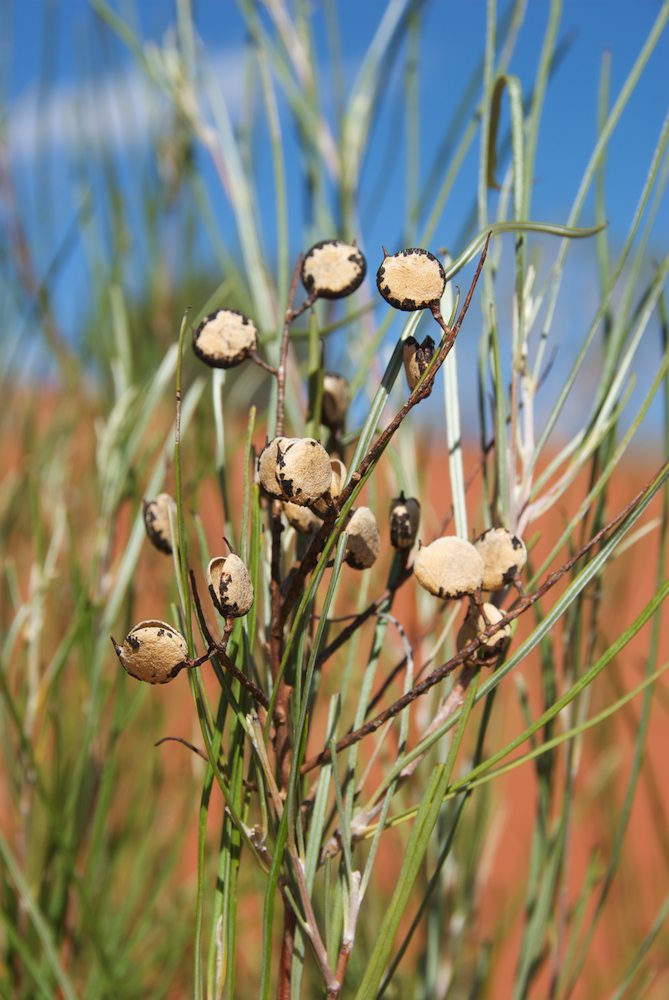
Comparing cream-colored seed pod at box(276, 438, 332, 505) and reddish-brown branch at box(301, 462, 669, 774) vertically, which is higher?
cream-colored seed pod at box(276, 438, 332, 505)

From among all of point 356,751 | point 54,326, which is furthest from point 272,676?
point 54,326

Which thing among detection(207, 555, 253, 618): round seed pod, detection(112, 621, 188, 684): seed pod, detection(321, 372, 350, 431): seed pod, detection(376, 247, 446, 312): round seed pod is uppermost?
detection(321, 372, 350, 431): seed pod

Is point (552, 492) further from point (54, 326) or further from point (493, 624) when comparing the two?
point (54, 326)

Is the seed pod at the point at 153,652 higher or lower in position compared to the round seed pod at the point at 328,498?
lower

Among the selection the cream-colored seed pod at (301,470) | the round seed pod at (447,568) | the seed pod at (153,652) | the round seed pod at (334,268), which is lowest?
the seed pod at (153,652)
